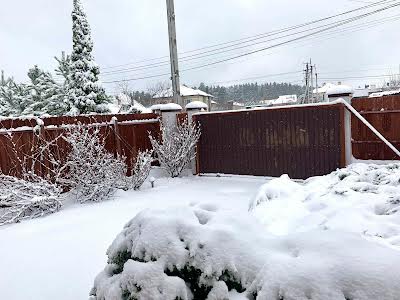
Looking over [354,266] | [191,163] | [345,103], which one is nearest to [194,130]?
[191,163]

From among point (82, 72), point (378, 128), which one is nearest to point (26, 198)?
point (378, 128)

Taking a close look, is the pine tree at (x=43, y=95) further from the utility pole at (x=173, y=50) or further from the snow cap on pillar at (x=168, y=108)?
the snow cap on pillar at (x=168, y=108)

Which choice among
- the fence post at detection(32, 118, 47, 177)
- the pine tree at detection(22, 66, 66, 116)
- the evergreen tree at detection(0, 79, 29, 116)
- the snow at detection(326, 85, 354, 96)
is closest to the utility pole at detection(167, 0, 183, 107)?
the fence post at detection(32, 118, 47, 177)

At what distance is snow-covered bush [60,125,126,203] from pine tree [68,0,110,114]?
10.1m

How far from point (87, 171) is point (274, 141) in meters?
3.99

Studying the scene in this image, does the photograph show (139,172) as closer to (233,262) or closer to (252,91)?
(233,262)

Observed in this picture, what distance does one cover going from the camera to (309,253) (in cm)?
172

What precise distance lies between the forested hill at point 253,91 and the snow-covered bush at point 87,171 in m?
60.2

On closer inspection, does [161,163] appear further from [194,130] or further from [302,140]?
[302,140]

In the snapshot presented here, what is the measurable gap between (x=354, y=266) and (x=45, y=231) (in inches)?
179

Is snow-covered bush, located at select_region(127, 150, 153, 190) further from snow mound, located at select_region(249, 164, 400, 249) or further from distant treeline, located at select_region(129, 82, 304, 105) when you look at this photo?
distant treeline, located at select_region(129, 82, 304, 105)

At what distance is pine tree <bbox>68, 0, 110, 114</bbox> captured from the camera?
16469 mm

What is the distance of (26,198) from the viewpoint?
6434mm

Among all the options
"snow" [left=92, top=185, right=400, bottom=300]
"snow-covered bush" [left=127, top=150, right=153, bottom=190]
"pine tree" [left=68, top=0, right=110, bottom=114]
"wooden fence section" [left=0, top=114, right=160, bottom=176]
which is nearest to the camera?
"snow" [left=92, top=185, right=400, bottom=300]
